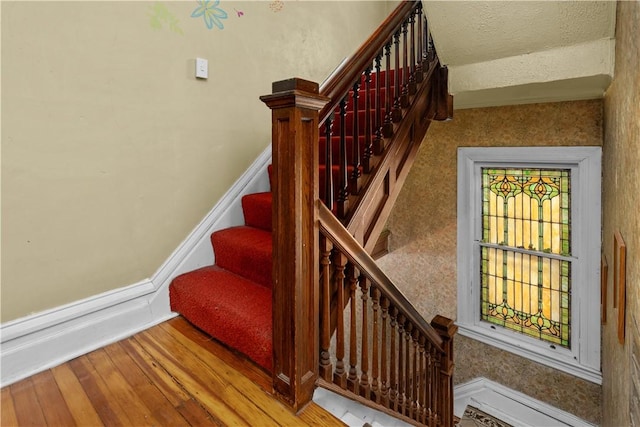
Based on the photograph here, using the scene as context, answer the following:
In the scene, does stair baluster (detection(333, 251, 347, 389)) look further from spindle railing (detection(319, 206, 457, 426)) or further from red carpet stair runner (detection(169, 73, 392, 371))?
red carpet stair runner (detection(169, 73, 392, 371))

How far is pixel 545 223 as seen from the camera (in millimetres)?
3143

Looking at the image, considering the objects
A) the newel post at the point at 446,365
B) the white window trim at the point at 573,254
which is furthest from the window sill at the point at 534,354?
the newel post at the point at 446,365

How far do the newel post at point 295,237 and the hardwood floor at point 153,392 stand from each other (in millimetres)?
116

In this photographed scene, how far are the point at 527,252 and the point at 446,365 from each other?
1.46 m

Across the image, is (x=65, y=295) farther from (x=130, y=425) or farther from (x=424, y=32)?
(x=424, y=32)

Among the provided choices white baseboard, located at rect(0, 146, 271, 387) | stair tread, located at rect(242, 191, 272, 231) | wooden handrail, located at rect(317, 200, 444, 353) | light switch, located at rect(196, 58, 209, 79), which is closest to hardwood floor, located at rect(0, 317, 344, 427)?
white baseboard, located at rect(0, 146, 271, 387)

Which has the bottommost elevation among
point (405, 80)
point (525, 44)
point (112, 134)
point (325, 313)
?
point (325, 313)

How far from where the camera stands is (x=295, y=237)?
126 cm

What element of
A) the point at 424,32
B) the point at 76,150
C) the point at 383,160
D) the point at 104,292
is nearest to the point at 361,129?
the point at 383,160

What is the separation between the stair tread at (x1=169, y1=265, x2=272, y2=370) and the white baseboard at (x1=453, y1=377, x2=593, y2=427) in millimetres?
2762

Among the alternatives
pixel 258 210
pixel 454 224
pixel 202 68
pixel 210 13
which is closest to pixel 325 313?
pixel 258 210

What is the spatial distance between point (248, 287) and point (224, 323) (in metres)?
0.26

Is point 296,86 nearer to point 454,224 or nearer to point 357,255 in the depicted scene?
point 357,255

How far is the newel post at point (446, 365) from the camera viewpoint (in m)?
2.39
